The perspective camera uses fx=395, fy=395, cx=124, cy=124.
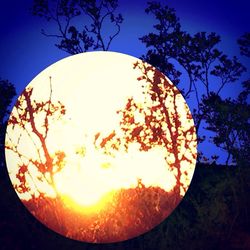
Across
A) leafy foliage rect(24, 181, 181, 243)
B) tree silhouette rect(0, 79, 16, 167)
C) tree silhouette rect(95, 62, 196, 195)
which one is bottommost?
leafy foliage rect(24, 181, 181, 243)

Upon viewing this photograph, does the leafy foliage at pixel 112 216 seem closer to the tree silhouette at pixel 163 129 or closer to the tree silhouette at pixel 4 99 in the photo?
the tree silhouette at pixel 163 129

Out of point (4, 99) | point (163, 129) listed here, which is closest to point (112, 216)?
point (163, 129)

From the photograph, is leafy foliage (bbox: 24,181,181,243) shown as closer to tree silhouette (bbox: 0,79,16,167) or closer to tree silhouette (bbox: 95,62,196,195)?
tree silhouette (bbox: 95,62,196,195)

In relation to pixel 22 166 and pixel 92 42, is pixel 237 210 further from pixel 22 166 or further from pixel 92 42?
pixel 92 42

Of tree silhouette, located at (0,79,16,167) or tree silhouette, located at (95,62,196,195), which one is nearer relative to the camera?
tree silhouette, located at (95,62,196,195)

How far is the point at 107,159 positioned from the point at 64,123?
3.53 ft

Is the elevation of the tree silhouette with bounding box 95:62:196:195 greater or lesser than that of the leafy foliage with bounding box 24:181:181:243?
greater

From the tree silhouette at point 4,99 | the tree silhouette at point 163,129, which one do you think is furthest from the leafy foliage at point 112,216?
the tree silhouette at point 4,99

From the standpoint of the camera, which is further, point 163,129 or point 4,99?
point 4,99

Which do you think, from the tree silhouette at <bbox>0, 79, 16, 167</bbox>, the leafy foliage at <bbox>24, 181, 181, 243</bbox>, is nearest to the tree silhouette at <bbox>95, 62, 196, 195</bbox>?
the leafy foliage at <bbox>24, 181, 181, 243</bbox>

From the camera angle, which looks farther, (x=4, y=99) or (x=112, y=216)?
(x=4, y=99)

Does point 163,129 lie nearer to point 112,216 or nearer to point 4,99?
point 112,216

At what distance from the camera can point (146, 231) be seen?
23.9 feet

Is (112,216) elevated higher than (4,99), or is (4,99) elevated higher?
(4,99)
